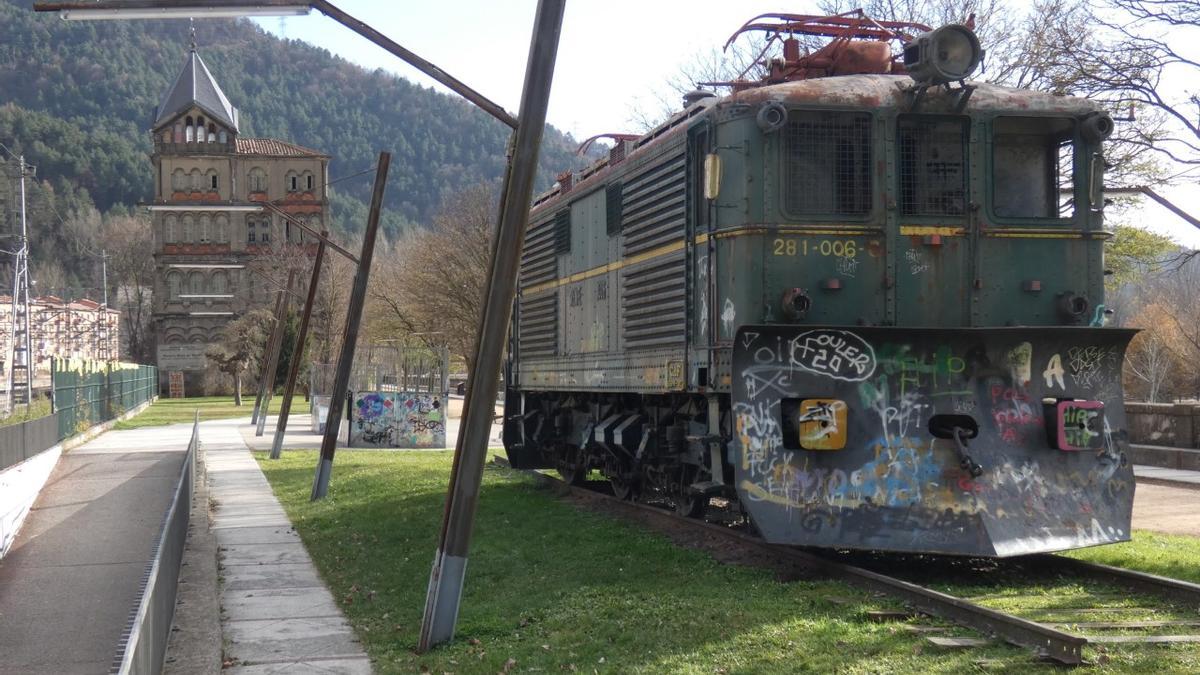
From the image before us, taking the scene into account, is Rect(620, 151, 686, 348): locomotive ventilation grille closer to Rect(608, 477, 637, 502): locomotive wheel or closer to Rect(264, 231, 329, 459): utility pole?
Rect(608, 477, 637, 502): locomotive wheel

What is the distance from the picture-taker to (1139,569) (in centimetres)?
1066

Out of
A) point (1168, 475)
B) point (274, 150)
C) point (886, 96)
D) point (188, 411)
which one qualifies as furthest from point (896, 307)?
point (274, 150)

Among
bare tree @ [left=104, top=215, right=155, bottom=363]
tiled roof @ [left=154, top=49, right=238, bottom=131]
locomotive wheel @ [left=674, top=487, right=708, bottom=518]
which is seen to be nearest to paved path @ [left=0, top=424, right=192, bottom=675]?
locomotive wheel @ [left=674, top=487, right=708, bottom=518]

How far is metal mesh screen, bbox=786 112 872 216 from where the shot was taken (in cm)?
1072

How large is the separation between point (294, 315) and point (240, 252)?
26.4m

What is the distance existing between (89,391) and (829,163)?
36752 mm

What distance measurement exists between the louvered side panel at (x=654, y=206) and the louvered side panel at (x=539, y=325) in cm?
335

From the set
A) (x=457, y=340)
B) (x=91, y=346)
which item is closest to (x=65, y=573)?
(x=457, y=340)

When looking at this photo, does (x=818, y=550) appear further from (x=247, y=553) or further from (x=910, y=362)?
(x=247, y=553)

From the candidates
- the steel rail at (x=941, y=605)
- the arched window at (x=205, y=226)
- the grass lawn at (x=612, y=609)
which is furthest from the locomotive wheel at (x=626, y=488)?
the arched window at (x=205, y=226)

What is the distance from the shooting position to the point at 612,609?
9305 millimetres

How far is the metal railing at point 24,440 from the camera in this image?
18875 mm

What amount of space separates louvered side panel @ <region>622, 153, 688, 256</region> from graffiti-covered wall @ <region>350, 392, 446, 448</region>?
2125cm

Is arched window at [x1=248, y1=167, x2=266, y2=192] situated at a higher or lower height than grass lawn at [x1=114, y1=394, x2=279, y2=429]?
higher
